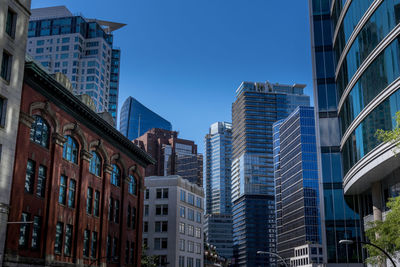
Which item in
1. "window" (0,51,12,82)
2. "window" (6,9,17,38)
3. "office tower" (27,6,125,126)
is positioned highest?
"office tower" (27,6,125,126)

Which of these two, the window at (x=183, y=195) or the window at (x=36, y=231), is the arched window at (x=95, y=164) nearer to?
the window at (x=36, y=231)

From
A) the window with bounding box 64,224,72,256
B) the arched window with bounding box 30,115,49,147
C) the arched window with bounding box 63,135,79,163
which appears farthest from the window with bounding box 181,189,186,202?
the arched window with bounding box 30,115,49,147

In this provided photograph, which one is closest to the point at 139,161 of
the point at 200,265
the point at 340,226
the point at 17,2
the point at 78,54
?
the point at 340,226

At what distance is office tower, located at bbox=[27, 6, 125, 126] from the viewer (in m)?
159

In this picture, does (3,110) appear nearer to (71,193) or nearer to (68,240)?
(71,193)

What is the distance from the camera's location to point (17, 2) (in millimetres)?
39562

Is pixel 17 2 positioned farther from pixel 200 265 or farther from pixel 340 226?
pixel 200 265

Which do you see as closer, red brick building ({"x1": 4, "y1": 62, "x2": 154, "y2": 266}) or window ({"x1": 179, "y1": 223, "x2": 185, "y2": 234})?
red brick building ({"x1": 4, "y1": 62, "x2": 154, "y2": 266})

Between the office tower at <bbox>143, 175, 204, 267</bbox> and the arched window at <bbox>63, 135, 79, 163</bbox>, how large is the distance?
4815cm

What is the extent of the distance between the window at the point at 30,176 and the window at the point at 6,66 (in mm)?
7329

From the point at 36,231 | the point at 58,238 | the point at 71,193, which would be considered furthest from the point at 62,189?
the point at 36,231

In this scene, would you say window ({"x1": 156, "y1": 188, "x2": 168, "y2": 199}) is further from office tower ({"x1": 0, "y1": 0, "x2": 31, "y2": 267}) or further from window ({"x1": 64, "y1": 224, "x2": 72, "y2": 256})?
office tower ({"x1": 0, "y1": 0, "x2": 31, "y2": 267})

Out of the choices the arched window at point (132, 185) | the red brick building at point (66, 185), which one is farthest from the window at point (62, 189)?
the arched window at point (132, 185)

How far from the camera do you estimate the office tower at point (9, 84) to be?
118 ft
